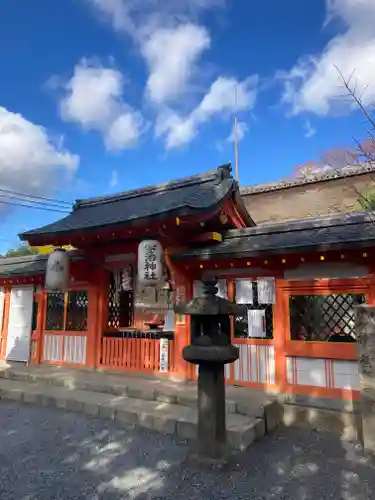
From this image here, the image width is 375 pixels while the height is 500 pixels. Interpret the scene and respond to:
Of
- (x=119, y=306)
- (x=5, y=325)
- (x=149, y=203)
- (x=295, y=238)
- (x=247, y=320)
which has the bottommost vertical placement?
(x=5, y=325)

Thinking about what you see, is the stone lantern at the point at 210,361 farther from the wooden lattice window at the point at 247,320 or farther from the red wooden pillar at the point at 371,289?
the red wooden pillar at the point at 371,289

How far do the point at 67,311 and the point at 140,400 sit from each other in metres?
4.21

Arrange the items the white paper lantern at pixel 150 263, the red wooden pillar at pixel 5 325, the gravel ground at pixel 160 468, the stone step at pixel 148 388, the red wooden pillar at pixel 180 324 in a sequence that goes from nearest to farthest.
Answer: the gravel ground at pixel 160 468, the stone step at pixel 148 388, the white paper lantern at pixel 150 263, the red wooden pillar at pixel 180 324, the red wooden pillar at pixel 5 325

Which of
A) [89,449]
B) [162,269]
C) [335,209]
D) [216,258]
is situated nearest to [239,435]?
[89,449]

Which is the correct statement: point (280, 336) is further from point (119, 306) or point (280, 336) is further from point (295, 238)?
point (119, 306)

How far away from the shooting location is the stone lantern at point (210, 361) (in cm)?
454

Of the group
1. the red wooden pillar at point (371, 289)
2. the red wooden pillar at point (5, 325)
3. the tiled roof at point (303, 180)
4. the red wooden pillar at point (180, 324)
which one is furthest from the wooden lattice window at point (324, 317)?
the tiled roof at point (303, 180)

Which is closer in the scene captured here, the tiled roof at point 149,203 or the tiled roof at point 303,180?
the tiled roof at point 149,203

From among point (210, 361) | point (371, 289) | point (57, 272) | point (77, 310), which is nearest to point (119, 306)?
point (77, 310)

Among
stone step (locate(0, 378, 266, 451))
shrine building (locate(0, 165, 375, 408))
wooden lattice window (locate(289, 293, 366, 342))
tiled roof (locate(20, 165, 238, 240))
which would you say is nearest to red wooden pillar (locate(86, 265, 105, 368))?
shrine building (locate(0, 165, 375, 408))

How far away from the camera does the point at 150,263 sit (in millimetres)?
7590

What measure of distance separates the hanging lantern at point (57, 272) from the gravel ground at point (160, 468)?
348cm

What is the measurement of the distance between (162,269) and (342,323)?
3676 mm

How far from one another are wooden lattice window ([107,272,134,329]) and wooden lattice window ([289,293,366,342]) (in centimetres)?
512
